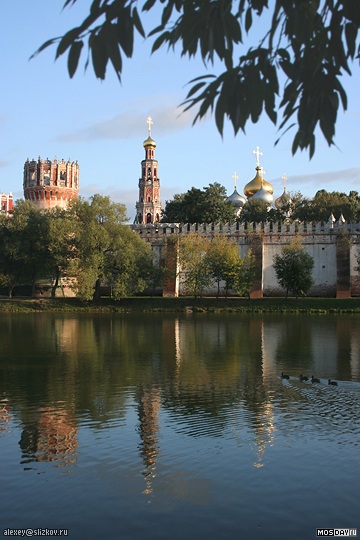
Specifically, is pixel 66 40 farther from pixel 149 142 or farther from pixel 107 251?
pixel 149 142

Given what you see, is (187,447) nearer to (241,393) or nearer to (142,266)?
(241,393)

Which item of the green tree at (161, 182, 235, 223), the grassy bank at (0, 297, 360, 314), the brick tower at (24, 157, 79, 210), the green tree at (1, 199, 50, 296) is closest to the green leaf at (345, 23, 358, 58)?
the grassy bank at (0, 297, 360, 314)

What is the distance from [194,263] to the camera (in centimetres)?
5131

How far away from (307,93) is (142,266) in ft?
150

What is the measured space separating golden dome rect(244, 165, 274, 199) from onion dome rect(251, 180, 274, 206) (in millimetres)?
1742

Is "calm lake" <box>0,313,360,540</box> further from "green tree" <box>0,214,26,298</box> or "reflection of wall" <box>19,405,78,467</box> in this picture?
"green tree" <box>0,214,26,298</box>

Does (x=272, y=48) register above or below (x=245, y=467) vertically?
above

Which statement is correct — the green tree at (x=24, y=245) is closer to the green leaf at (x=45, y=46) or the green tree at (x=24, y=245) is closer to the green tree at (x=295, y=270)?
the green tree at (x=295, y=270)

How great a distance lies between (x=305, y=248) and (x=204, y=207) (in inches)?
651

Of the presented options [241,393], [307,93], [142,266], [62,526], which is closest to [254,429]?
[241,393]

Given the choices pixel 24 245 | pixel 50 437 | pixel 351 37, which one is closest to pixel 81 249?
pixel 24 245

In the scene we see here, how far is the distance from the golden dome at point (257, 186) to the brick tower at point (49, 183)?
73.3 feet

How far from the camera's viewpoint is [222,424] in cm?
1241

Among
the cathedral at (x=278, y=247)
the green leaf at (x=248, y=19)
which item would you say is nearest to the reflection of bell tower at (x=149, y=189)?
the cathedral at (x=278, y=247)
